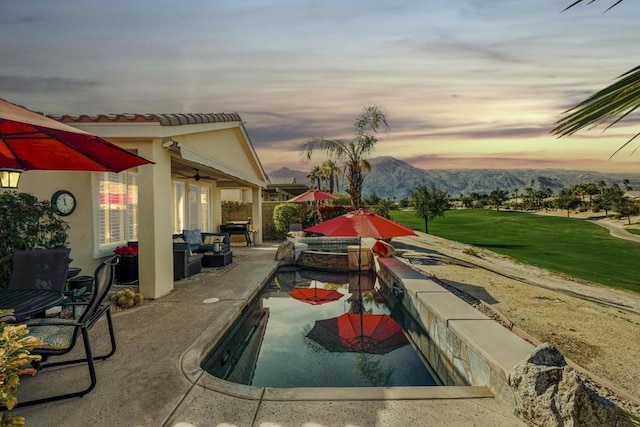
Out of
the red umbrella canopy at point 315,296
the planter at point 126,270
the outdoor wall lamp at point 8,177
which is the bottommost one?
the red umbrella canopy at point 315,296

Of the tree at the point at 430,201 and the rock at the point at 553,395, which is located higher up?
the tree at the point at 430,201

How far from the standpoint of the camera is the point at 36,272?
5453 millimetres

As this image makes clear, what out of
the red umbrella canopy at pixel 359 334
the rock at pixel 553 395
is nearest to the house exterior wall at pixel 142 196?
the red umbrella canopy at pixel 359 334

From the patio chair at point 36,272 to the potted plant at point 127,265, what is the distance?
3.53 metres

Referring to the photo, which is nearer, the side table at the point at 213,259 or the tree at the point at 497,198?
the side table at the point at 213,259

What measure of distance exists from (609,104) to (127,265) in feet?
33.6

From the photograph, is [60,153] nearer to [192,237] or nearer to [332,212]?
[192,237]

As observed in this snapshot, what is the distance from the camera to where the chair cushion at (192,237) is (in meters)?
12.1

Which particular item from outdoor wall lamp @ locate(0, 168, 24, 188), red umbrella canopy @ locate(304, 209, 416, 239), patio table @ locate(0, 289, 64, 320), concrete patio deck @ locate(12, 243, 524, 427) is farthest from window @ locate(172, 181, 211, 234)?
concrete patio deck @ locate(12, 243, 524, 427)

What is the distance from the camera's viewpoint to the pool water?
16.1 feet

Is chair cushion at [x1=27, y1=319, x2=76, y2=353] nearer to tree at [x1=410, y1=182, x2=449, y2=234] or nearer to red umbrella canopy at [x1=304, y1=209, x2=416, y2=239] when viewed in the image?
red umbrella canopy at [x1=304, y1=209, x2=416, y2=239]

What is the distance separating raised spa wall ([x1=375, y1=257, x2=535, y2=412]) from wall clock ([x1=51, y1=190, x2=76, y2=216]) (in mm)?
8479

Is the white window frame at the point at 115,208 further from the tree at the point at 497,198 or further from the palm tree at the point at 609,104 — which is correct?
the tree at the point at 497,198

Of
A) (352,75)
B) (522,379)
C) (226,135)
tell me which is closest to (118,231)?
(226,135)
